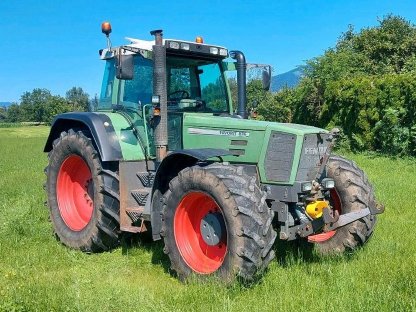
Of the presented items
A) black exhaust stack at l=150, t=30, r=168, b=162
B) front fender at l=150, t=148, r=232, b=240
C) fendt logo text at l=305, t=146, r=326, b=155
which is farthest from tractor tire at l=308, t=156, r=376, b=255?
black exhaust stack at l=150, t=30, r=168, b=162

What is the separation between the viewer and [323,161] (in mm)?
5148

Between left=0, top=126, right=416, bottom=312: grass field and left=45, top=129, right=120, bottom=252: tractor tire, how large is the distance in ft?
0.60

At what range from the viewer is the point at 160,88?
5.30 metres

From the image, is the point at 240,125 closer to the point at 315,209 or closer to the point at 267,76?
the point at 315,209

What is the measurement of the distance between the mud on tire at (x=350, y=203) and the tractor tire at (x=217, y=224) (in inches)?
46.2

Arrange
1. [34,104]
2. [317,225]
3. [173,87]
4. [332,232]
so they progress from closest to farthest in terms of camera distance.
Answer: [317,225] < [332,232] < [173,87] < [34,104]

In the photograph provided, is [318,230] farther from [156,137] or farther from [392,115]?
[392,115]

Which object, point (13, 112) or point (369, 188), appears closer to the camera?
point (369, 188)

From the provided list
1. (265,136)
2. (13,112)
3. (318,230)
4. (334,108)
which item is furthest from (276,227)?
(13,112)

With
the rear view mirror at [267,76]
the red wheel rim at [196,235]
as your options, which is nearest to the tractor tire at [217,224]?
the red wheel rim at [196,235]

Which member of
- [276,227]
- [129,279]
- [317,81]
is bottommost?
[129,279]

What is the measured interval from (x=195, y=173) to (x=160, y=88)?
1152 millimetres

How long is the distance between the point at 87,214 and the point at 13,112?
118 metres

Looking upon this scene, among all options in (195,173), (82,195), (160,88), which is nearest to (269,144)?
(195,173)
